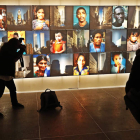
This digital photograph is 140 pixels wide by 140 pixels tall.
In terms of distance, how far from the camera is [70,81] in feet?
24.5

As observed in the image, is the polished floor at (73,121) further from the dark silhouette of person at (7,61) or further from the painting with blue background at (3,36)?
the painting with blue background at (3,36)

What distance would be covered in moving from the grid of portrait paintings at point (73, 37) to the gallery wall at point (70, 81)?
20cm

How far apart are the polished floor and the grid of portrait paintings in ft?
4.20

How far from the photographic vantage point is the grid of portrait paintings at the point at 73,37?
6.78m

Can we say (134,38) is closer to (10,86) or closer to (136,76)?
(10,86)

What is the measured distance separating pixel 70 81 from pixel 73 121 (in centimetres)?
302

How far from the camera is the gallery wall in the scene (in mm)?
7100

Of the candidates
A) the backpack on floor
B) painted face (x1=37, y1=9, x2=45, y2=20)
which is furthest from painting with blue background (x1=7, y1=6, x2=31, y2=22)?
the backpack on floor

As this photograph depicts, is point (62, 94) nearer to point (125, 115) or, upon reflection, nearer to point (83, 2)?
point (125, 115)

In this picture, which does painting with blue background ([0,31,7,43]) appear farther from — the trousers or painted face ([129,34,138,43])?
painted face ([129,34,138,43])

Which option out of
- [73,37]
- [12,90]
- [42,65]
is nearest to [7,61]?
[12,90]

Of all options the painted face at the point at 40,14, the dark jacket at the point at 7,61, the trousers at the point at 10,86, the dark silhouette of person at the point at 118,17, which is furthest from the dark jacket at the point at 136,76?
the dark silhouette of person at the point at 118,17

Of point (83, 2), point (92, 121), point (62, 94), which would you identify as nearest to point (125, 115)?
point (92, 121)

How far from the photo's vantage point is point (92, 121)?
4.54m
